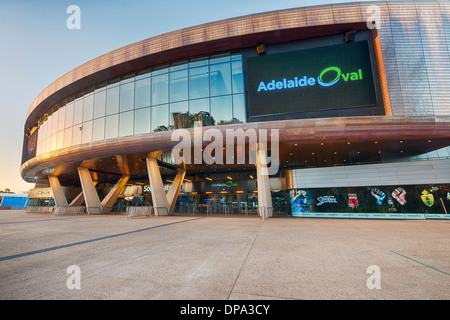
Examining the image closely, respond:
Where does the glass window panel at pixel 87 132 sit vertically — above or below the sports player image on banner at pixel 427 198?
above

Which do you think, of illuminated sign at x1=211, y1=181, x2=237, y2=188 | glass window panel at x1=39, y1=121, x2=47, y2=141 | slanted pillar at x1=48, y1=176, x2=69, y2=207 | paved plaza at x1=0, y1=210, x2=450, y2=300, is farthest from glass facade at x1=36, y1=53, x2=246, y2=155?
illuminated sign at x1=211, y1=181, x2=237, y2=188

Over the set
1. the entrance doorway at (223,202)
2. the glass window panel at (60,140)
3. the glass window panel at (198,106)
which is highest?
the glass window panel at (198,106)

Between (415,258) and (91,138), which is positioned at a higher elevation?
(91,138)

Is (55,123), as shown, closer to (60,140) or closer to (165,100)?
(60,140)

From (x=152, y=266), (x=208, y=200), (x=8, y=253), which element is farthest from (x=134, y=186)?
(x=152, y=266)

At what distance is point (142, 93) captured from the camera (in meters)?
20.8

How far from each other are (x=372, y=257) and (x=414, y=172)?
17.6m

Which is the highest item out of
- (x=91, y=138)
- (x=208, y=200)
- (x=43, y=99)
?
(x=43, y=99)

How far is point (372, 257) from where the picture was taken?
497cm

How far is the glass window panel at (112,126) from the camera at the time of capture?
68.6 feet

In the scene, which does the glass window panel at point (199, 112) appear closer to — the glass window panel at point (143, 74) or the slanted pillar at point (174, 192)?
the glass window panel at point (143, 74)

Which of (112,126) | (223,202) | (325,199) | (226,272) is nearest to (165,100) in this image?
(112,126)

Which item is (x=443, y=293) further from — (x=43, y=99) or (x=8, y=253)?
(x=43, y=99)

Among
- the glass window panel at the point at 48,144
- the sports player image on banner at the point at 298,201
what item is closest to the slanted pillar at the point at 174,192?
the sports player image on banner at the point at 298,201
